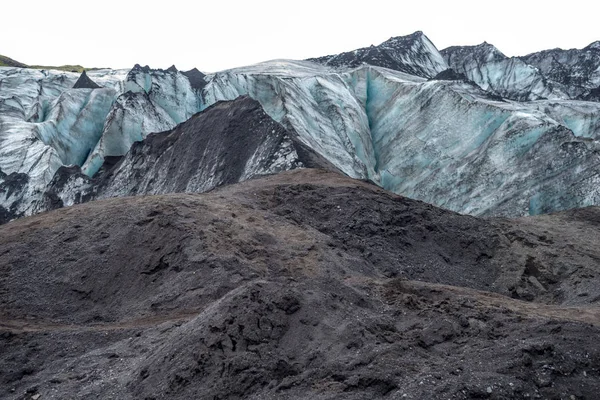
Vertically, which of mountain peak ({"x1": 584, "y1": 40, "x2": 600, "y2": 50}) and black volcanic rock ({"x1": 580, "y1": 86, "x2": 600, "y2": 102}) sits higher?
mountain peak ({"x1": 584, "y1": 40, "x2": 600, "y2": 50})

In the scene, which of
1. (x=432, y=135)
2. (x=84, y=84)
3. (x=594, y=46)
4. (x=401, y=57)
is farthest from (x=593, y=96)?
(x=84, y=84)

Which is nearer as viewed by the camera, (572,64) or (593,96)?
(593,96)

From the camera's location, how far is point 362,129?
32.6 meters

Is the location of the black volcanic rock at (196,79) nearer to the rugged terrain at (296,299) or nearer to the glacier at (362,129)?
the glacier at (362,129)

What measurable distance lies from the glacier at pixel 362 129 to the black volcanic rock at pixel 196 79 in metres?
0.12

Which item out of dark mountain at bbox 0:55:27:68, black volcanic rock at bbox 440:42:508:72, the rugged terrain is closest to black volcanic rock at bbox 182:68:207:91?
the rugged terrain

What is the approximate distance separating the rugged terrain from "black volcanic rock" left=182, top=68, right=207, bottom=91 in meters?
20.5

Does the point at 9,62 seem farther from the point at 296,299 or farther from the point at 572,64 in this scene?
the point at 296,299

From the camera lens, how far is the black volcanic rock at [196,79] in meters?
39.1

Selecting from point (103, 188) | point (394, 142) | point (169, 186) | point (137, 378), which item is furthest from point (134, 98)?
point (137, 378)

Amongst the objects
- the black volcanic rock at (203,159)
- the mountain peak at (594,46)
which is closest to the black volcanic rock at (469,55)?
the mountain peak at (594,46)

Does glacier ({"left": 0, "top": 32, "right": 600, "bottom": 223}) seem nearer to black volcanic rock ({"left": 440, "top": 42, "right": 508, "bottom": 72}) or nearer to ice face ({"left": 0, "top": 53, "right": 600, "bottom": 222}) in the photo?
ice face ({"left": 0, "top": 53, "right": 600, "bottom": 222})

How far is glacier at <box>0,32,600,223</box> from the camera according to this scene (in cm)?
2494

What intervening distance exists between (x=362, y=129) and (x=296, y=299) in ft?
78.1
